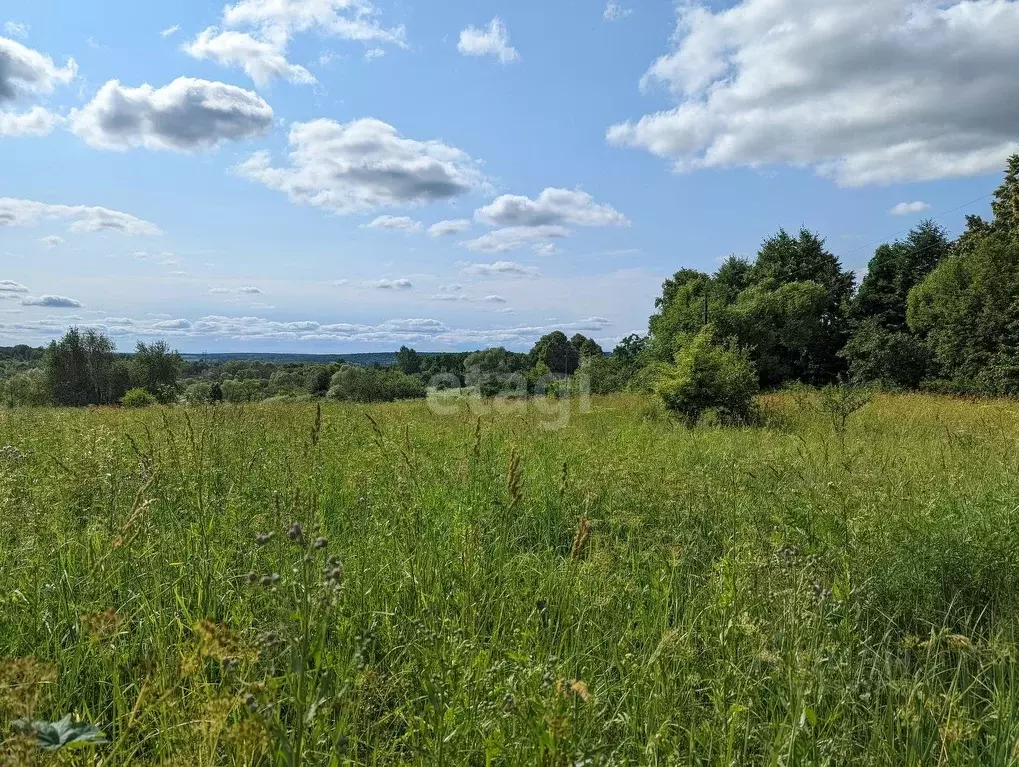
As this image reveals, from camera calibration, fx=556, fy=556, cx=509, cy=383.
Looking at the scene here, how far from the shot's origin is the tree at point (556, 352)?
3498cm

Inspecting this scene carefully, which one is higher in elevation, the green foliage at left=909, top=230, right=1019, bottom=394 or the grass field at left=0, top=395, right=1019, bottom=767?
the green foliage at left=909, top=230, right=1019, bottom=394

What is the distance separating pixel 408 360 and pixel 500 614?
4181 cm

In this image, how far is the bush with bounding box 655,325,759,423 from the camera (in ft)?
35.6

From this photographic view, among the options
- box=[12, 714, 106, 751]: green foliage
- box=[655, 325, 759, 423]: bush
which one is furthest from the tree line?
box=[12, 714, 106, 751]: green foliage

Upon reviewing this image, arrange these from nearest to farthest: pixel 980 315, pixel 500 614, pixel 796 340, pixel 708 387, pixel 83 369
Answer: pixel 500 614 → pixel 708 387 → pixel 980 315 → pixel 796 340 → pixel 83 369

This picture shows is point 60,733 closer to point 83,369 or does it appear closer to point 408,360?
point 408,360

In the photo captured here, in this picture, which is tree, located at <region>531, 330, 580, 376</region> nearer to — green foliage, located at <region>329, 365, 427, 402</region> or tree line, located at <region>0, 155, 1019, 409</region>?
tree line, located at <region>0, 155, 1019, 409</region>

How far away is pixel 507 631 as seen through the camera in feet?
7.32

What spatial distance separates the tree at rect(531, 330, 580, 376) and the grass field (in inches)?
1168

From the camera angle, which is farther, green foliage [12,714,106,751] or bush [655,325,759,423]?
bush [655,325,759,423]

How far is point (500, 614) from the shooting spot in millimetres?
2033

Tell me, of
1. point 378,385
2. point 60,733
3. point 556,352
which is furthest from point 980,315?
point 60,733

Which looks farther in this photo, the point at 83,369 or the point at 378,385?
the point at 83,369

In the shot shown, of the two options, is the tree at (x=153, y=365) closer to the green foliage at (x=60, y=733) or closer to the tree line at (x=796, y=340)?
the tree line at (x=796, y=340)
